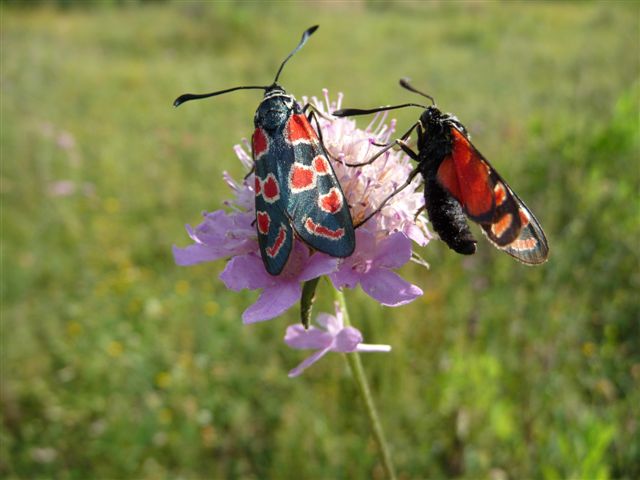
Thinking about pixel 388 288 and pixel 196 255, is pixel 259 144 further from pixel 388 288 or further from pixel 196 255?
pixel 388 288

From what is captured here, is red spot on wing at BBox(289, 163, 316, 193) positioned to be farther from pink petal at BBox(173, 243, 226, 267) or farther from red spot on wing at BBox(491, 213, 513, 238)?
red spot on wing at BBox(491, 213, 513, 238)

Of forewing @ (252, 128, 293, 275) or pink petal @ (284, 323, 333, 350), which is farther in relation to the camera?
pink petal @ (284, 323, 333, 350)

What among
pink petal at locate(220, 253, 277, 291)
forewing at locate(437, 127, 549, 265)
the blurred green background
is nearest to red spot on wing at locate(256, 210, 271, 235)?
pink petal at locate(220, 253, 277, 291)

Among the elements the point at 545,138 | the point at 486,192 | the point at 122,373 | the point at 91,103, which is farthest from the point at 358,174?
the point at 91,103

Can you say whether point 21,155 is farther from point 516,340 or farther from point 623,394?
point 623,394

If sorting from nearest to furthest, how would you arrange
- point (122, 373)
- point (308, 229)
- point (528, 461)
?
point (308, 229) → point (528, 461) → point (122, 373)

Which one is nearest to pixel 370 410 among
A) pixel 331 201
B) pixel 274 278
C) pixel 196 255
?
pixel 274 278
